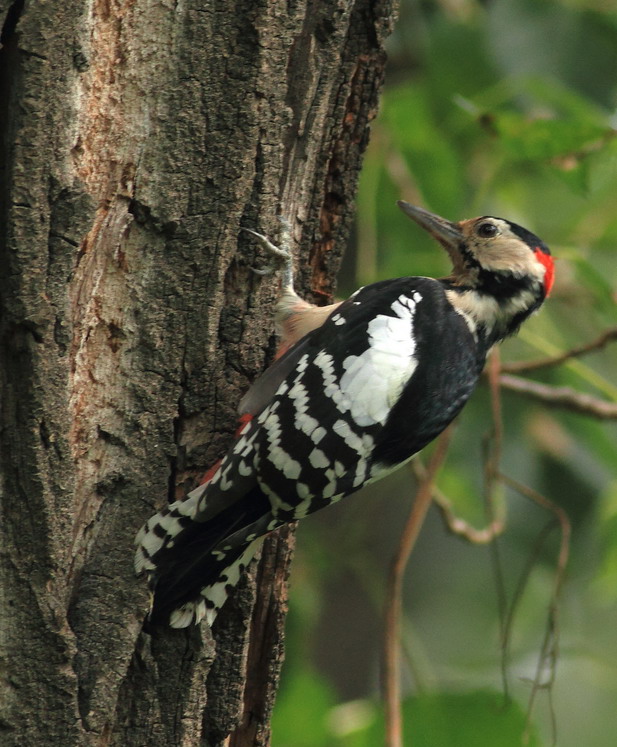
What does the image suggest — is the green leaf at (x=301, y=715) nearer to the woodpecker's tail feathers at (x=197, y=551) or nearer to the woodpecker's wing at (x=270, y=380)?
the woodpecker's tail feathers at (x=197, y=551)

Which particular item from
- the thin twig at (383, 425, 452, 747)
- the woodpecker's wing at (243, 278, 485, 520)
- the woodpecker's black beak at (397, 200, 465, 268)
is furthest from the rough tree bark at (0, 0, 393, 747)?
the woodpecker's black beak at (397, 200, 465, 268)

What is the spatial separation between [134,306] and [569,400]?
1.80m

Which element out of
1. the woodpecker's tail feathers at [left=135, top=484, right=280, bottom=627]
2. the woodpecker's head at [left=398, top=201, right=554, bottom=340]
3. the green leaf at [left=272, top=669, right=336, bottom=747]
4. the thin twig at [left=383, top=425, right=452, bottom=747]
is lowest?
the green leaf at [left=272, top=669, right=336, bottom=747]

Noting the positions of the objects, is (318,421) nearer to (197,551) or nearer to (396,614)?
(197,551)

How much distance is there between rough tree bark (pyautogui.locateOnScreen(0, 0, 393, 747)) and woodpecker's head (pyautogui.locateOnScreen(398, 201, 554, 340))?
72cm

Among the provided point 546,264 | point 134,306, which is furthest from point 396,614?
point 134,306

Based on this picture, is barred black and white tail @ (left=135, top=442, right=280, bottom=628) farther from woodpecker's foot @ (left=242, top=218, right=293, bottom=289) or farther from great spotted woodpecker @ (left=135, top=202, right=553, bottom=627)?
woodpecker's foot @ (left=242, top=218, right=293, bottom=289)

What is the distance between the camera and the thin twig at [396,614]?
2.96m

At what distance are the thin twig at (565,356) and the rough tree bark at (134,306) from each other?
123 cm

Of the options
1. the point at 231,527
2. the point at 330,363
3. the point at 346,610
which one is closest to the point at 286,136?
the point at 330,363

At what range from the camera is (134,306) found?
2.06m

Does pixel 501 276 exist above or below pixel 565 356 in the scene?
above

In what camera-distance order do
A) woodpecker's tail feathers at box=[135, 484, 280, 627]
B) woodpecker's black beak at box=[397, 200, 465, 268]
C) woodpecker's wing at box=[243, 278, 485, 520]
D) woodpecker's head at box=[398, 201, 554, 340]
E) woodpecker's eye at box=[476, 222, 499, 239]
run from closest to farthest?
woodpecker's tail feathers at box=[135, 484, 280, 627]
woodpecker's wing at box=[243, 278, 485, 520]
woodpecker's head at box=[398, 201, 554, 340]
woodpecker's eye at box=[476, 222, 499, 239]
woodpecker's black beak at box=[397, 200, 465, 268]

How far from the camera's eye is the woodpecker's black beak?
312 centimetres
